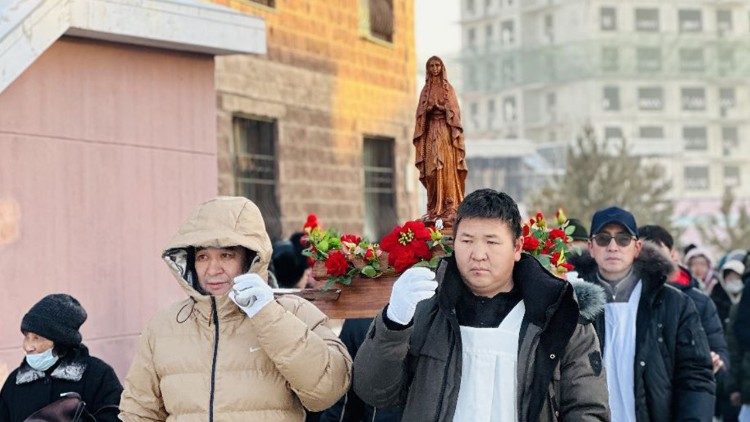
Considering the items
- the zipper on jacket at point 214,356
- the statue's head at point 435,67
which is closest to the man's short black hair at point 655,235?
the statue's head at point 435,67

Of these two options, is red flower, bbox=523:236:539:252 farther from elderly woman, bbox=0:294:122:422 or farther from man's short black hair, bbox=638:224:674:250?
man's short black hair, bbox=638:224:674:250

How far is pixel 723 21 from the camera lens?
103 meters

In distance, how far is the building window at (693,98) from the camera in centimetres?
9912

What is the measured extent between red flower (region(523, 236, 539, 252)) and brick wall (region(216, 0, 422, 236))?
26.2 feet

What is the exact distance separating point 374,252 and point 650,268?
1.73 m

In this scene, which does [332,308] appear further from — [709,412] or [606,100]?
[606,100]

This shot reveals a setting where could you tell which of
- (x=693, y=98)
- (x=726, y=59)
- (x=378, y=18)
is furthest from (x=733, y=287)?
(x=726, y=59)

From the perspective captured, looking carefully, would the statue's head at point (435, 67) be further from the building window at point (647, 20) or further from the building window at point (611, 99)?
the building window at point (647, 20)

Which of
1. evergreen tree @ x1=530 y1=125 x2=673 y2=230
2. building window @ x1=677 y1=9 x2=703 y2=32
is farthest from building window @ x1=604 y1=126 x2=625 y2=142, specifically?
evergreen tree @ x1=530 y1=125 x2=673 y2=230

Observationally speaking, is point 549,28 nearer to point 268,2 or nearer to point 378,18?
point 378,18

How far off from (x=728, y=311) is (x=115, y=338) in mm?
6066

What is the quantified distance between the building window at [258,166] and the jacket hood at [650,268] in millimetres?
7201

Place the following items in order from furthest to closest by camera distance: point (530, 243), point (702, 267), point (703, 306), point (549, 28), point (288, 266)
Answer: point (549, 28) < point (702, 267) < point (288, 266) < point (703, 306) < point (530, 243)

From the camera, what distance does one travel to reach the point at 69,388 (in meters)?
6.99
